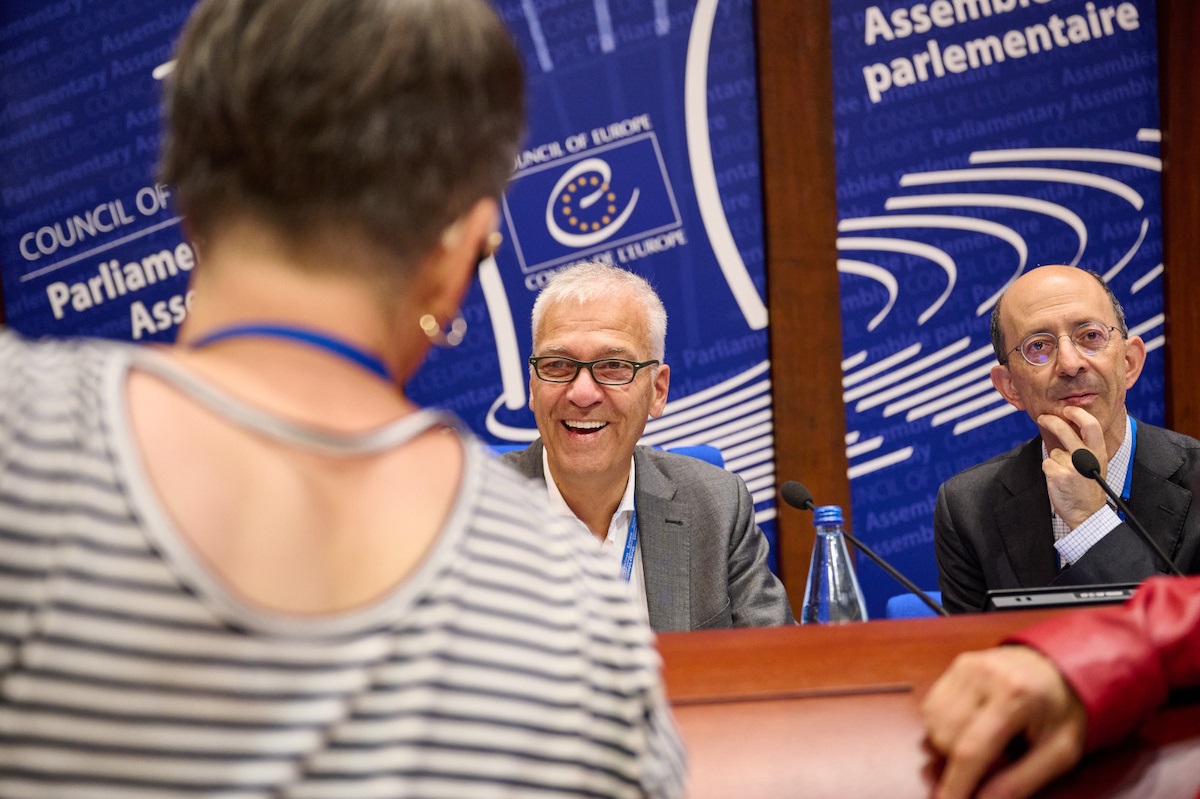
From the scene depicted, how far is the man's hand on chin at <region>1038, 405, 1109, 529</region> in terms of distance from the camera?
2.53 m

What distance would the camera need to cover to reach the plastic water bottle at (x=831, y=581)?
7.37ft

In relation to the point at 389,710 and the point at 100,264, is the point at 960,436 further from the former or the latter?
the point at 389,710

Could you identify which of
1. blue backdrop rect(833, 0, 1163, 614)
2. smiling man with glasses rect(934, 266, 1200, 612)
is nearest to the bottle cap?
smiling man with glasses rect(934, 266, 1200, 612)

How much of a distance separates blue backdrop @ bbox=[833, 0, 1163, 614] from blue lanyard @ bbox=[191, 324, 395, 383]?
11.6ft

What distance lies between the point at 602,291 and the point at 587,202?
4.64ft

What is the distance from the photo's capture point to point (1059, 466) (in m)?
2.58

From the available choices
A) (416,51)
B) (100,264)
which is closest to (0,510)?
(416,51)

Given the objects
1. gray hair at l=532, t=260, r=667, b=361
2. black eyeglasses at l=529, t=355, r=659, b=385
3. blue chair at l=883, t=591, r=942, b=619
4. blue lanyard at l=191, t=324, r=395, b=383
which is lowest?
blue chair at l=883, t=591, r=942, b=619

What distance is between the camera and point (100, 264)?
13.3 feet

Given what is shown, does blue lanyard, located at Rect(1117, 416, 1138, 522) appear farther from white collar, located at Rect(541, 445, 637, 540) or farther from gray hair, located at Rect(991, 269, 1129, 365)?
white collar, located at Rect(541, 445, 637, 540)

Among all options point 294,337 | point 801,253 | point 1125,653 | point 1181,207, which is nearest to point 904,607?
point 801,253

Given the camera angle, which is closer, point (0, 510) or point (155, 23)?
point (0, 510)

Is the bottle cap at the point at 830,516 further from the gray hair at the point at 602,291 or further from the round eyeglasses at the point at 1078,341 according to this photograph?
the round eyeglasses at the point at 1078,341

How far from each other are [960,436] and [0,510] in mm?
3954
